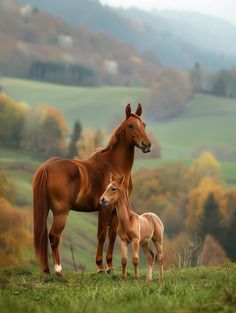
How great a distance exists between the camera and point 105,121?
193250mm

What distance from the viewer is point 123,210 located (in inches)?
506

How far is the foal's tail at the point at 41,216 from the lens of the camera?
555 inches

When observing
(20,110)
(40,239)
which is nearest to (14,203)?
(20,110)

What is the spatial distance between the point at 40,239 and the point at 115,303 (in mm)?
5517

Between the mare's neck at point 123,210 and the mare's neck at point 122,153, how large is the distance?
2.49 m

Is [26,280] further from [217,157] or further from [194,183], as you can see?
[217,157]

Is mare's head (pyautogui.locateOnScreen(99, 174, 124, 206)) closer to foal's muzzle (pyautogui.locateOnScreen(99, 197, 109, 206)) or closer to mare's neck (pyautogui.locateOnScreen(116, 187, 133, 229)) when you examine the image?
foal's muzzle (pyautogui.locateOnScreen(99, 197, 109, 206))

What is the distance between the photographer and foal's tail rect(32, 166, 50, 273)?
46.3ft

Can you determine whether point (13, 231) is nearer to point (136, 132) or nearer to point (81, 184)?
point (81, 184)

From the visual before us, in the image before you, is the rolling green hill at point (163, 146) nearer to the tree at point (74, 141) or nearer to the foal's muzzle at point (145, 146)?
the tree at point (74, 141)

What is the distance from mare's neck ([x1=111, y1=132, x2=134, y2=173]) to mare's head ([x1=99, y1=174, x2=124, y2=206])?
8.02 feet

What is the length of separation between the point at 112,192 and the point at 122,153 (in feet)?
9.51

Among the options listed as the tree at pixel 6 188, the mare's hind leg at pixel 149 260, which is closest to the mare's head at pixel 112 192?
the mare's hind leg at pixel 149 260

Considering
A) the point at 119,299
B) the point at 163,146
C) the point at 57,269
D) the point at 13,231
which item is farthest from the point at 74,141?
the point at 119,299
